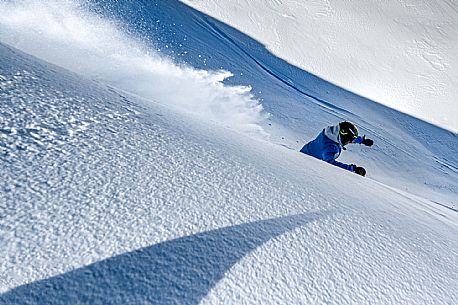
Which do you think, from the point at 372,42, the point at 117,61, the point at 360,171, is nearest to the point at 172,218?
the point at 360,171

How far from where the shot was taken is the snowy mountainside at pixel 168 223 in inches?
36.7

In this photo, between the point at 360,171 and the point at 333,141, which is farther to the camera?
the point at 333,141

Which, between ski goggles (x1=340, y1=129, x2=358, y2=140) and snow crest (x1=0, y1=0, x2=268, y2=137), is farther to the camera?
snow crest (x1=0, y1=0, x2=268, y2=137)

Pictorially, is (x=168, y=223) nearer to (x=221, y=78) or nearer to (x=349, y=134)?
(x=349, y=134)

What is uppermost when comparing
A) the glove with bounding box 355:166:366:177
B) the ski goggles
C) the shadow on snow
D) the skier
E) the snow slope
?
the snow slope

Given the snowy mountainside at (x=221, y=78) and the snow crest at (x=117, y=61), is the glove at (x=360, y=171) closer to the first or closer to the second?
the snowy mountainside at (x=221, y=78)

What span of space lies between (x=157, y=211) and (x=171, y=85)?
3366 mm

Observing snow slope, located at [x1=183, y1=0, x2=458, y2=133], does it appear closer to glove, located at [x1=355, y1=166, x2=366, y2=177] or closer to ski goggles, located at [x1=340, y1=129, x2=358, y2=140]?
ski goggles, located at [x1=340, y1=129, x2=358, y2=140]

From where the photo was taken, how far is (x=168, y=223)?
116 cm

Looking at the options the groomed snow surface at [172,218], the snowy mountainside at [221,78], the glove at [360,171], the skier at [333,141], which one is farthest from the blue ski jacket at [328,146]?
the groomed snow surface at [172,218]

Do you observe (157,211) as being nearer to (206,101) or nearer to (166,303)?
(166,303)

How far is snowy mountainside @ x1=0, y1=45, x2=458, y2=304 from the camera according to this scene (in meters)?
0.93

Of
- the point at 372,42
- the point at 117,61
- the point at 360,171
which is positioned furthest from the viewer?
the point at 372,42

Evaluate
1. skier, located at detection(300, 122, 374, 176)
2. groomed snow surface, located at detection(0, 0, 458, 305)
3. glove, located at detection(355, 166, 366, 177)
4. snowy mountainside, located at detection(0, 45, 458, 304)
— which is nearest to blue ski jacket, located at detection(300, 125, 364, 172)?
skier, located at detection(300, 122, 374, 176)
